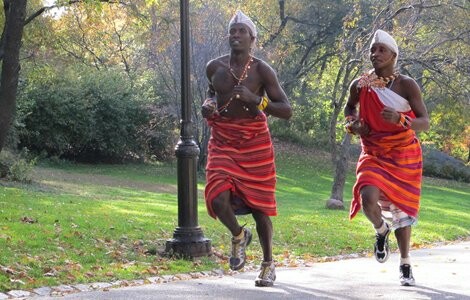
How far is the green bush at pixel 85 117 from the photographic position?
3375cm

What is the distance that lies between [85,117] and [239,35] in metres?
27.9

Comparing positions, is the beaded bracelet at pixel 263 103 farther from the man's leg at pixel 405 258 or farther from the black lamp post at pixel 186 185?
the black lamp post at pixel 186 185

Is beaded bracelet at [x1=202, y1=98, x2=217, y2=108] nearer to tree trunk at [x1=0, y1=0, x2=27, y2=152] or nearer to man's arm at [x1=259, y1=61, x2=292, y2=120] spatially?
man's arm at [x1=259, y1=61, x2=292, y2=120]

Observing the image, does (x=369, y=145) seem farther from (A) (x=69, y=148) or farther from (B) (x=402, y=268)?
(A) (x=69, y=148)

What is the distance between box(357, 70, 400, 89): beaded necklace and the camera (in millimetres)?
7520

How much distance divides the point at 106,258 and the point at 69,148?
26.8m

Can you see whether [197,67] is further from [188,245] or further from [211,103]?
[211,103]

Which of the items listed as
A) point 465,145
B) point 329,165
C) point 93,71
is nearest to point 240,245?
point 93,71

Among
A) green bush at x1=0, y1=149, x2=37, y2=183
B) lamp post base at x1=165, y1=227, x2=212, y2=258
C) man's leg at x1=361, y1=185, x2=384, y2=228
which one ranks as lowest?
lamp post base at x1=165, y1=227, x2=212, y2=258

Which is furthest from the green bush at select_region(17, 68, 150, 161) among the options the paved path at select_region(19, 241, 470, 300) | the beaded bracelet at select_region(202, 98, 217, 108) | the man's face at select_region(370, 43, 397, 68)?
the man's face at select_region(370, 43, 397, 68)

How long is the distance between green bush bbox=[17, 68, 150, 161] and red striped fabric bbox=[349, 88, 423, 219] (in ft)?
85.1

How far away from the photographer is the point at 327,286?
7730mm

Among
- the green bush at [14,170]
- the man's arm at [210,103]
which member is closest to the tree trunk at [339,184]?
the green bush at [14,170]

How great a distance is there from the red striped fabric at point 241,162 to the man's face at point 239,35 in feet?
2.04
